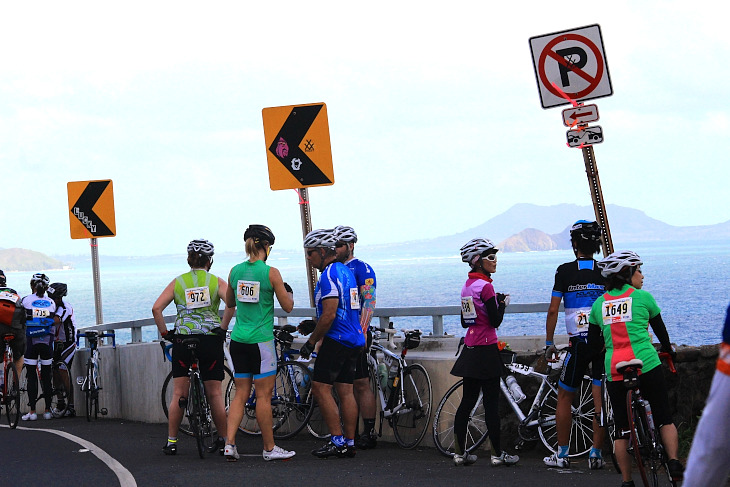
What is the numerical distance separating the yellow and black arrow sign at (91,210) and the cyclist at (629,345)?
11.7 metres

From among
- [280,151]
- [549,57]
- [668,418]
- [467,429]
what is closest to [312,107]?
[280,151]

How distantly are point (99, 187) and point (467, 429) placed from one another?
9848 millimetres

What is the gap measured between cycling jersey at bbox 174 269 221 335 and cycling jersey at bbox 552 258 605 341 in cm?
338

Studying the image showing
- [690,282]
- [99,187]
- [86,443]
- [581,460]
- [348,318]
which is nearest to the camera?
[581,460]

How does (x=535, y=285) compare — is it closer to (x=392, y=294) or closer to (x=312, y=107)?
(x=392, y=294)

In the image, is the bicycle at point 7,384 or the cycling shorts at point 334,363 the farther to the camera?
the bicycle at point 7,384

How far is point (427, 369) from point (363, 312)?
0.82 metres

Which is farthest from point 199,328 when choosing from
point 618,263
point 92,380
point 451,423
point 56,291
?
point 56,291

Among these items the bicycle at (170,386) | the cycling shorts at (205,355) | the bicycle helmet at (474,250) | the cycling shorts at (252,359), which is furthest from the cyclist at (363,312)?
the bicycle at (170,386)

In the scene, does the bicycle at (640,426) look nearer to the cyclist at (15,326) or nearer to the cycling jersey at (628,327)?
the cycling jersey at (628,327)

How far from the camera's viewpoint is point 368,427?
10648 mm

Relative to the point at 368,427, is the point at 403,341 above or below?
above

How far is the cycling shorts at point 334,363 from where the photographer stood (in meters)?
9.91

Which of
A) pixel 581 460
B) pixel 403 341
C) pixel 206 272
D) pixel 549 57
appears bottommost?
pixel 581 460
